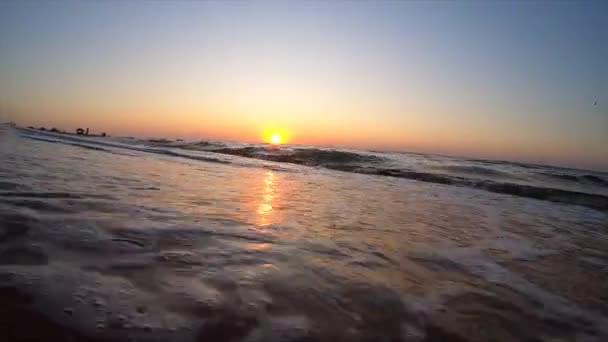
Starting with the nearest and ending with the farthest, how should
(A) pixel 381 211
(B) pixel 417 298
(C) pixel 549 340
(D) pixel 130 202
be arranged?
1. (C) pixel 549 340
2. (B) pixel 417 298
3. (D) pixel 130 202
4. (A) pixel 381 211

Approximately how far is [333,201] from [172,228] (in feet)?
9.71

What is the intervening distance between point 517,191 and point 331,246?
9.86 metres

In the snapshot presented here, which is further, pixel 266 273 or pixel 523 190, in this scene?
pixel 523 190

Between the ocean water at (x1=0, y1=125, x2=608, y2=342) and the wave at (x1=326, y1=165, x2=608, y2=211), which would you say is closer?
the ocean water at (x1=0, y1=125, x2=608, y2=342)

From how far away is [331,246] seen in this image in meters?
2.94

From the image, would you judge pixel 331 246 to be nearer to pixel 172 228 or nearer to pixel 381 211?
pixel 172 228

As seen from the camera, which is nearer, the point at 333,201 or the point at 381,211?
the point at 381,211

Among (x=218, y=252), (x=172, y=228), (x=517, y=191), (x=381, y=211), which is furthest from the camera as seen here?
(x=517, y=191)

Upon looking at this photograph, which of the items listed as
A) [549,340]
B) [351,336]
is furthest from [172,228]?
[549,340]

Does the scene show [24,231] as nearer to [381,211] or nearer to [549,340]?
[549,340]

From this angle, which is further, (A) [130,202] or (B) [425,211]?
(B) [425,211]

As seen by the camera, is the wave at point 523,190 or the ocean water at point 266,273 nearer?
the ocean water at point 266,273

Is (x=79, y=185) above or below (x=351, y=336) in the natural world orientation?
above

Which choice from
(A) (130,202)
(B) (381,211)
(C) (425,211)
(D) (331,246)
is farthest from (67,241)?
(C) (425,211)
